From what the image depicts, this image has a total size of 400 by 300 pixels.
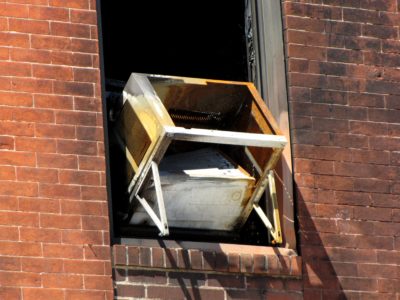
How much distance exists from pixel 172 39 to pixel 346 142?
244 cm

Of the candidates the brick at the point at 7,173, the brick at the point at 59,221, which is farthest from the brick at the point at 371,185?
the brick at the point at 7,173

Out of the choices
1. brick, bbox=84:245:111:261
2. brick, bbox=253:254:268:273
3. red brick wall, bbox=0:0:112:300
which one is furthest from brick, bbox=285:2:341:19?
brick, bbox=84:245:111:261

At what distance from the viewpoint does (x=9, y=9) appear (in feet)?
30.7

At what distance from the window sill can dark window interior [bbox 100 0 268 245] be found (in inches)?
85.8

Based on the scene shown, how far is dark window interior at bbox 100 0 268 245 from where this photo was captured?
1140 centimetres

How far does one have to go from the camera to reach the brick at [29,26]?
30.6 ft

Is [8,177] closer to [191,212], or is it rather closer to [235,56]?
[191,212]

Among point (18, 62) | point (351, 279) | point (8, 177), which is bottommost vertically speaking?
point (351, 279)

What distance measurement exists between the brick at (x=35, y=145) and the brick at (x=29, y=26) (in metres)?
0.73

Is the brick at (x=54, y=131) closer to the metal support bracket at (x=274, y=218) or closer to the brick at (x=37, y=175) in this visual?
the brick at (x=37, y=175)

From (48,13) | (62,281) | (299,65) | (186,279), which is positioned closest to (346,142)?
(299,65)

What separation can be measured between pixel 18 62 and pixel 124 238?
50.2 inches

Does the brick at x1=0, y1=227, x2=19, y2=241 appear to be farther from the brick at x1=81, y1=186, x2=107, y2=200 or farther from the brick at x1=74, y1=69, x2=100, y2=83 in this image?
the brick at x1=74, y1=69, x2=100, y2=83

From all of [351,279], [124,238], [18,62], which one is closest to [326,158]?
[351,279]
